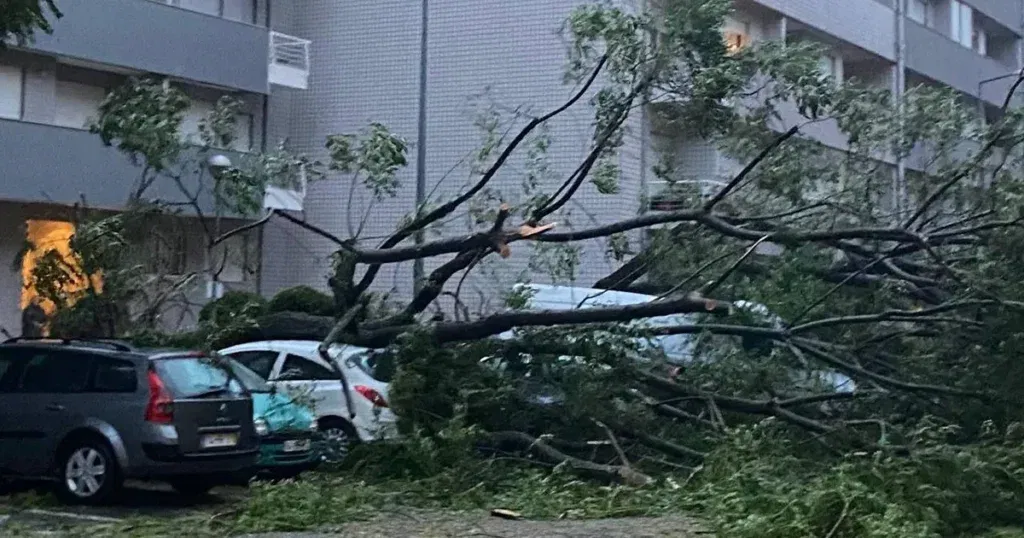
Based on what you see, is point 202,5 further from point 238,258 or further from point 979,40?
point 979,40

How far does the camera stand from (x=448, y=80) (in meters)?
27.8

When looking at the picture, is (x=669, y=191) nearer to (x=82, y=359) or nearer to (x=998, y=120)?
(x=998, y=120)

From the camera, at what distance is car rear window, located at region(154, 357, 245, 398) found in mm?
13727

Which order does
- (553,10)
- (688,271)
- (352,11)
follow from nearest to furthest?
1. (688,271)
2. (553,10)
3. (352,11)

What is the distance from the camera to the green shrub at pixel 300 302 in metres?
18.0

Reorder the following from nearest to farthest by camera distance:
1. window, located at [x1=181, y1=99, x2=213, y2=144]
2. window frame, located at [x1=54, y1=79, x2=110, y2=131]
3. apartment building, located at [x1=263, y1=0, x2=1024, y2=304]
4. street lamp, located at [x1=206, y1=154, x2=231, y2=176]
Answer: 1. street lamp, located at [x1=206, y1=154, x2=231, y2=176]
2. apartment building, located at [x1=263, y1=0, x2=1024, y2=304]
3. window frame, located at [x1=54, y1=79, x2=110, y2=131]
4. window, located at [x1=181, y1=99, x2=213, y2=144]

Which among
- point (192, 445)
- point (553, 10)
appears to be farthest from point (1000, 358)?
point (553, 10)

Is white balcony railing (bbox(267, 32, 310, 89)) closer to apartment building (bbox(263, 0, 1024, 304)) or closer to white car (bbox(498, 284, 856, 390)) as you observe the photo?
apartment building (bbox(263, 0, 1024, 304))

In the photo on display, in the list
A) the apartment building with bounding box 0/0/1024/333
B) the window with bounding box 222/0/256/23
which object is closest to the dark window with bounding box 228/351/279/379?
the apartment building with bounding box 0/0/1024/333

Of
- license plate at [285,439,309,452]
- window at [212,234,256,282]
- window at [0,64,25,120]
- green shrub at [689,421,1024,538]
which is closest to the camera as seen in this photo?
green shrub at [689,421,1024,538]

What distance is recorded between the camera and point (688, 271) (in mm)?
16297

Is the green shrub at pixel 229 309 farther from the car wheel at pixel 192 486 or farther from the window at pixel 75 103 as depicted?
the window at pixel 75 103

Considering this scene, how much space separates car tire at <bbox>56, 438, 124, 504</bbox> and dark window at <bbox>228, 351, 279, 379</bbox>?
306 centimetres

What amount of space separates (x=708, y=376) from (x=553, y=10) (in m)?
13.0
